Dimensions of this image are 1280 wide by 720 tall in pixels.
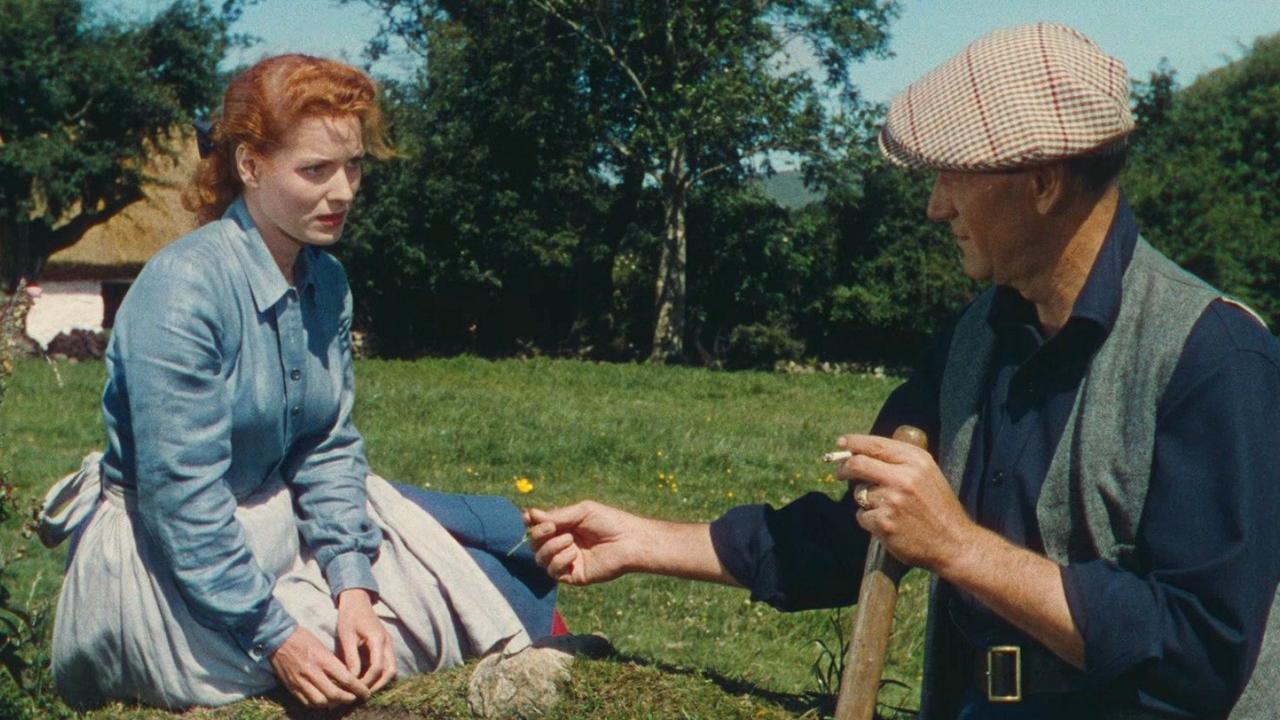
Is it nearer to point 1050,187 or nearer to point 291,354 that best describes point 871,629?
point 1050,187

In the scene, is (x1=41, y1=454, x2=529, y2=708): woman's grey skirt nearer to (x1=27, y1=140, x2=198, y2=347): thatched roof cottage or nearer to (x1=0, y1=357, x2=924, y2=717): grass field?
(x1=0, y1=357, x2=924, y2=717): grass field

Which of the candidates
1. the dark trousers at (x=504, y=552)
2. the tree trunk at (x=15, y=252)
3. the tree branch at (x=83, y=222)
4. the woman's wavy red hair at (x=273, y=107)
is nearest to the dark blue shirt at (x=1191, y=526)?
the dark trousers at (x=504, y=552)

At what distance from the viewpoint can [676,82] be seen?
92.2 ft

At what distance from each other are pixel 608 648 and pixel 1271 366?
1913 mm

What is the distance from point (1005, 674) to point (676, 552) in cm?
93

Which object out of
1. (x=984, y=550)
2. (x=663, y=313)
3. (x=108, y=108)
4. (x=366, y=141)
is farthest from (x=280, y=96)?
(x=108, y=108)

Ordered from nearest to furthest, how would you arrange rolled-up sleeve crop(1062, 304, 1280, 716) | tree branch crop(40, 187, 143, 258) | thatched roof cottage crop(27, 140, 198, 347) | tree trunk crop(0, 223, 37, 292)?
rolled-up sleeve crop(1062, 304, 1280, 716) < tree trunk crop(0, 223, 37, 292) < tree branch crop(40, 187, 143, 258) < thatched roof cottage crop(27, 140, 198, 347)

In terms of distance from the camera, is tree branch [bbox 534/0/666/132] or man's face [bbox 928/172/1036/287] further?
tree branch [bbox 534/0/666/132]

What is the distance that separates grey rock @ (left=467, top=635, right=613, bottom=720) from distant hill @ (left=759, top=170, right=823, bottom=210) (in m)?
27.3

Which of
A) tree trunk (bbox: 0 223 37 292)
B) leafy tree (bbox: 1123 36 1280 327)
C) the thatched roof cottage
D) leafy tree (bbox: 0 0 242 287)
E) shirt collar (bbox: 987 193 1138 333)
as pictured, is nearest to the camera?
shirt collar (bbox: 987 193 1138 333)

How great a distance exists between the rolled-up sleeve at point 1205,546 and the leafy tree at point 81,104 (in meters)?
33.0

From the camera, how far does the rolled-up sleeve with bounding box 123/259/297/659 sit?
10.8ft

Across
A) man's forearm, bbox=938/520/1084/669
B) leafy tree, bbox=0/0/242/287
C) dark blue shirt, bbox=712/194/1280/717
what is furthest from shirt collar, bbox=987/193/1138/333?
leafy tree, bbox=0/0/242/287

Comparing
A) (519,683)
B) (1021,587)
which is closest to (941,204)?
(1021,587)
